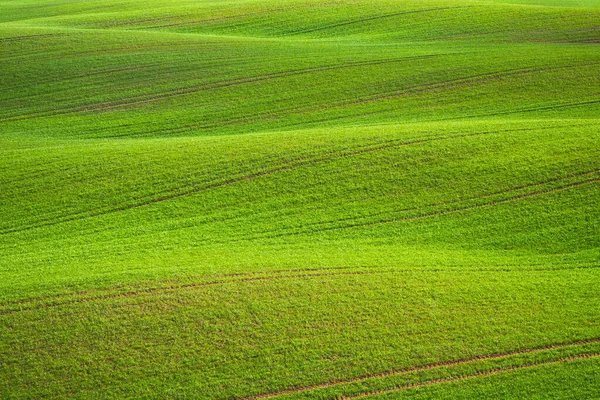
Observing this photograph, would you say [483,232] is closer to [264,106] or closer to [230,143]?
[230,143]

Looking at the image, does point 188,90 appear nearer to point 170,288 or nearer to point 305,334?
point 170,288

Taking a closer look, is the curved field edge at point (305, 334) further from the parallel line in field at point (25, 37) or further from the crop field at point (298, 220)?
the parallel line in field at point (25, 37)

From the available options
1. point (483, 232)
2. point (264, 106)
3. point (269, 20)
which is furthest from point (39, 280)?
point (269, 20)

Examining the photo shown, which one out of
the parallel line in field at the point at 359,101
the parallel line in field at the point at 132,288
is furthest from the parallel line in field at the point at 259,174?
the parallel line in field at the point at 359,101

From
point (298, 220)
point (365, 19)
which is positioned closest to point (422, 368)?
point (298, 220)

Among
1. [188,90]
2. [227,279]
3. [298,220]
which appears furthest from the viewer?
[188,90]
